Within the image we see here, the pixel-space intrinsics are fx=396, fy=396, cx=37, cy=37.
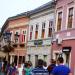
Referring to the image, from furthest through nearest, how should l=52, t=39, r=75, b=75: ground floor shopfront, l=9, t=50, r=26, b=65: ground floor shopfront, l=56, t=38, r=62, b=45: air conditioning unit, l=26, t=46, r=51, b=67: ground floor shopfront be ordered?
l=9, t=50, r=26, b=65: ground floor shopfront → l=26, t=46, r=51, b=67: ground floor shopfront → l=56, t=38, r=62, b=45: air conditioning unit → l=52, t=39, r=75, b=75: ground floor shopfront

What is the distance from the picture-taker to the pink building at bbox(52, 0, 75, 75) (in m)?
29.0

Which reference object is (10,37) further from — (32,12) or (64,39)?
(64,39)

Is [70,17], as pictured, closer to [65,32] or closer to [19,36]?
[65,32]

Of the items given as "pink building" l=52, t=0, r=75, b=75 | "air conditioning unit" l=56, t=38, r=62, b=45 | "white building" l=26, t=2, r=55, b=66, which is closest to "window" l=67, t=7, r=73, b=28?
"pink building" l=52, t=0, r=75, b=75

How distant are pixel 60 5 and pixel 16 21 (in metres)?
15.3

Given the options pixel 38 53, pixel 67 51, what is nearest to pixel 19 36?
pixel 38 53

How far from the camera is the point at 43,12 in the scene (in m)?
37.3

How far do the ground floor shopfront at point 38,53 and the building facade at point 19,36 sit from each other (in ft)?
6.35

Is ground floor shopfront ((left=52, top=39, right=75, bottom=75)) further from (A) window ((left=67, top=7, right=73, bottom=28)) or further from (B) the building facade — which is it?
(B) the building facade

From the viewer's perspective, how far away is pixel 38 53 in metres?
38.0

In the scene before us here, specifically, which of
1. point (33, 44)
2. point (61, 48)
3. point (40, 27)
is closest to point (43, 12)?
point (40, 27)

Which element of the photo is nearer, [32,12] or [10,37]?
[32,12]

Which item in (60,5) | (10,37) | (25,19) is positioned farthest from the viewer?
(10,37)

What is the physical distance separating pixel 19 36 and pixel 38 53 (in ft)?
27.4
